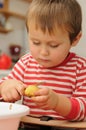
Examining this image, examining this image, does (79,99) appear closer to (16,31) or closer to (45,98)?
(45,98)

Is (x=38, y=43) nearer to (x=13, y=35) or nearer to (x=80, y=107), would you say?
(x=80, y=107)

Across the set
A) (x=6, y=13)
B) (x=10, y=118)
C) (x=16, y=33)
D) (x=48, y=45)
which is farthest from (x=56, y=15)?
(x=16, y=33)

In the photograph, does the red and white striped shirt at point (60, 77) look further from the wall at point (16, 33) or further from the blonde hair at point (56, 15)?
the wall at point (16, 33)

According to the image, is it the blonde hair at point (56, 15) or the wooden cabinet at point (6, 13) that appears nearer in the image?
the blonde hair at point (56, 15)

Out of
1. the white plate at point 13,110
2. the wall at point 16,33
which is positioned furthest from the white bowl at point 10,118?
the wall at point 16,33

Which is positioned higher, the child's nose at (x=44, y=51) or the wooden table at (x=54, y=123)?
the child's nose at (x=44, y=51)

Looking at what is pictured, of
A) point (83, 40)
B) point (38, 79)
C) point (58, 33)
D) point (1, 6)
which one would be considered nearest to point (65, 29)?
point (58, 33)

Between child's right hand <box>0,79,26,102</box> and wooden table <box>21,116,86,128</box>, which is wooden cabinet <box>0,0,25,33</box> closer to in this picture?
child's right hand <box>0,79,26,102</box>

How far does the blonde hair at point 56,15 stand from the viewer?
2.50 feet

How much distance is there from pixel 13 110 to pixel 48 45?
199 mm

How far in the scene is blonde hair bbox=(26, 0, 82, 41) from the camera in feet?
2.50

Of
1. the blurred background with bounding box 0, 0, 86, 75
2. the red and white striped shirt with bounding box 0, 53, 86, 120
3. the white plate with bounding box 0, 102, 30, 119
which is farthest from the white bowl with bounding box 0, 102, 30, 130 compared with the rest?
the blurred background with bounding box 0, 0, 86, 75

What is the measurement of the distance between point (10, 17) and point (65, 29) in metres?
2.16

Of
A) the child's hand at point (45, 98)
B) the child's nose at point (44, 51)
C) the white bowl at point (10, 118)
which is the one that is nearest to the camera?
the white bowl at point (10, 118)
